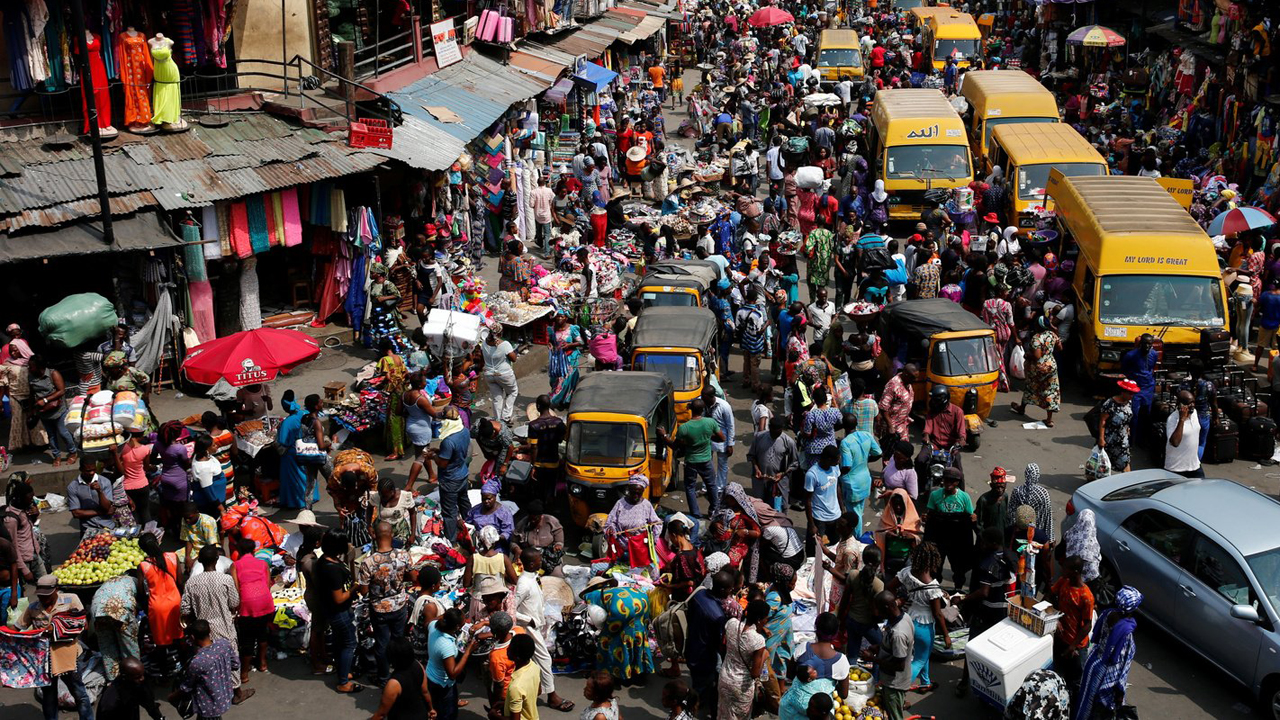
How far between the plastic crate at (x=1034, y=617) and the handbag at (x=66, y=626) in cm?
733

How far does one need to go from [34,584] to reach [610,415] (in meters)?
5.72

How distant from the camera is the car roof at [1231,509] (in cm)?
1083

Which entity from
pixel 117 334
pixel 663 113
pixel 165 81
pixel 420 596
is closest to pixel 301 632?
pixel 420 596

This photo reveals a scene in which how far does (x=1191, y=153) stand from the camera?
29.7m

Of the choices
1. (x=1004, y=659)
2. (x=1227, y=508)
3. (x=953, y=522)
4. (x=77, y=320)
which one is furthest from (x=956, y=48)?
(x=1004, y=659)

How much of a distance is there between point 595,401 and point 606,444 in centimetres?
56

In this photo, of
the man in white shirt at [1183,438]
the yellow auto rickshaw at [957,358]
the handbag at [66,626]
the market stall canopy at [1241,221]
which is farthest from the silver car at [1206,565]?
the market stall canopy at [1241,221]

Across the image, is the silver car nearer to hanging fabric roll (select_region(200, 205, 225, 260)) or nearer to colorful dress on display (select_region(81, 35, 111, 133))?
hanging fabric roll (select_region(200, 205, 225, 260))

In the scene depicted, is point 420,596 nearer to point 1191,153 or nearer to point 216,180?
point 216,180

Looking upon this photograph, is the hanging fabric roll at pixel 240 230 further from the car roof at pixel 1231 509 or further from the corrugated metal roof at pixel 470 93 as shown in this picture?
the car roof at pixel 1231 509

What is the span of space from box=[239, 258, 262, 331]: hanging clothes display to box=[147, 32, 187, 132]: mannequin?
2079 mm

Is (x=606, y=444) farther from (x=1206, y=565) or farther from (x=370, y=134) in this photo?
(x=370, y=134)

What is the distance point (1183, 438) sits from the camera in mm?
14609

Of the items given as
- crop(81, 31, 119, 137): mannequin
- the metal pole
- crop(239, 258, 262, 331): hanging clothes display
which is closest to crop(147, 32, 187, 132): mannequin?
crop(81, 31, 119, 137): mannequin
